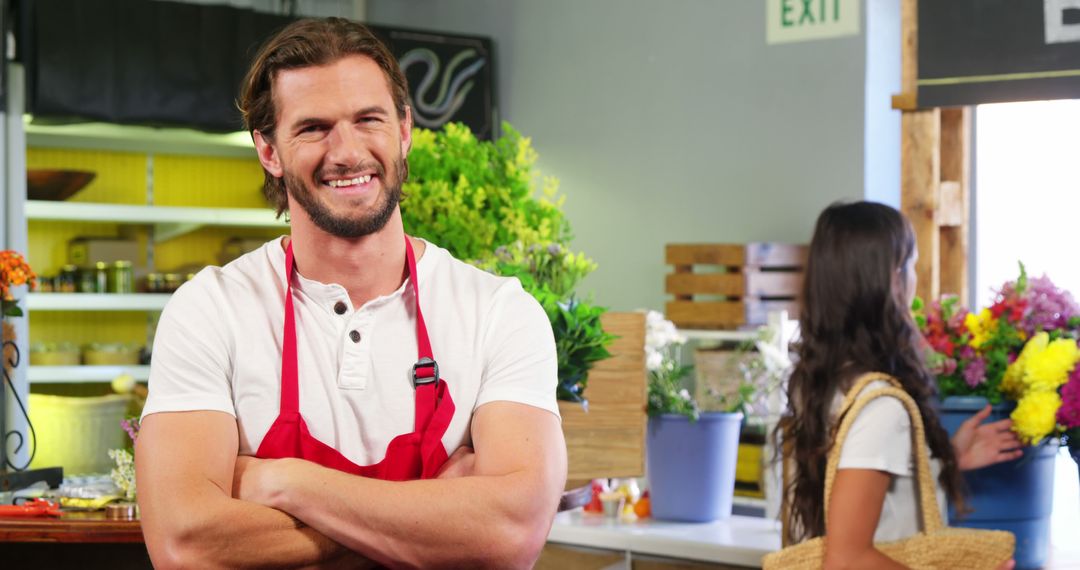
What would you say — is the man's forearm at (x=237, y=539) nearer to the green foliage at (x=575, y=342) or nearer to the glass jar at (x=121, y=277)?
the green foliage at (x=575, y=342)

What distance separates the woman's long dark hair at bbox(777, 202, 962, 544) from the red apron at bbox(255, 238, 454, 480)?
3.33 ft

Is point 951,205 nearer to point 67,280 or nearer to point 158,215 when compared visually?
point 158,215

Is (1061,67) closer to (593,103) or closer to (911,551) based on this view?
(911,551)

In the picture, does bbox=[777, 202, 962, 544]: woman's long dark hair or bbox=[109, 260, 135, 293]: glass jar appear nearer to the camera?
bbox=[777, 202, 962, 544]: woman's long dark hair

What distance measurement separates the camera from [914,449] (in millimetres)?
2416

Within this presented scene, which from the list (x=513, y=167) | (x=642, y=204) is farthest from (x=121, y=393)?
(x=513, y=167)

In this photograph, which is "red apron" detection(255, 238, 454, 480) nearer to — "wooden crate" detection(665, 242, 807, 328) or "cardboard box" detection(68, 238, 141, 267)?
"wooden crate" detection(665, 242, 807, 328)

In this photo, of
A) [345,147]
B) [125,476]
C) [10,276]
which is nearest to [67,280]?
[10,276]

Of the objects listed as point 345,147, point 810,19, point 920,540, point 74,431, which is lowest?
point 74,431

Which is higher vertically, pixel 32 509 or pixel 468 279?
pixel 468 279

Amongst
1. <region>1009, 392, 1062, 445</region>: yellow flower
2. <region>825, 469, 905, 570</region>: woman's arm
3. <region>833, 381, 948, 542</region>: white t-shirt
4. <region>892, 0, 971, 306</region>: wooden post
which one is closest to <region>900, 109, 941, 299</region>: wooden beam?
<region>892, 0, 971, 306</region>: wooden post

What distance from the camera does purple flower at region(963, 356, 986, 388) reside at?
270 centimetres

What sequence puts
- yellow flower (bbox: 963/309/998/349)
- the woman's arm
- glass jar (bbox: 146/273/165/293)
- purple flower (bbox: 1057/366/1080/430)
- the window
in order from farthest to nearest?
glass jar (bbox: 146/273/165/293) < the window < yellow flower (bbox: 963/309/998/349) < purple flower (bbox: 1057/366/1080/430) < the woman's arm

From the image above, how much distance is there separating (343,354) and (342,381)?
0.04 m
